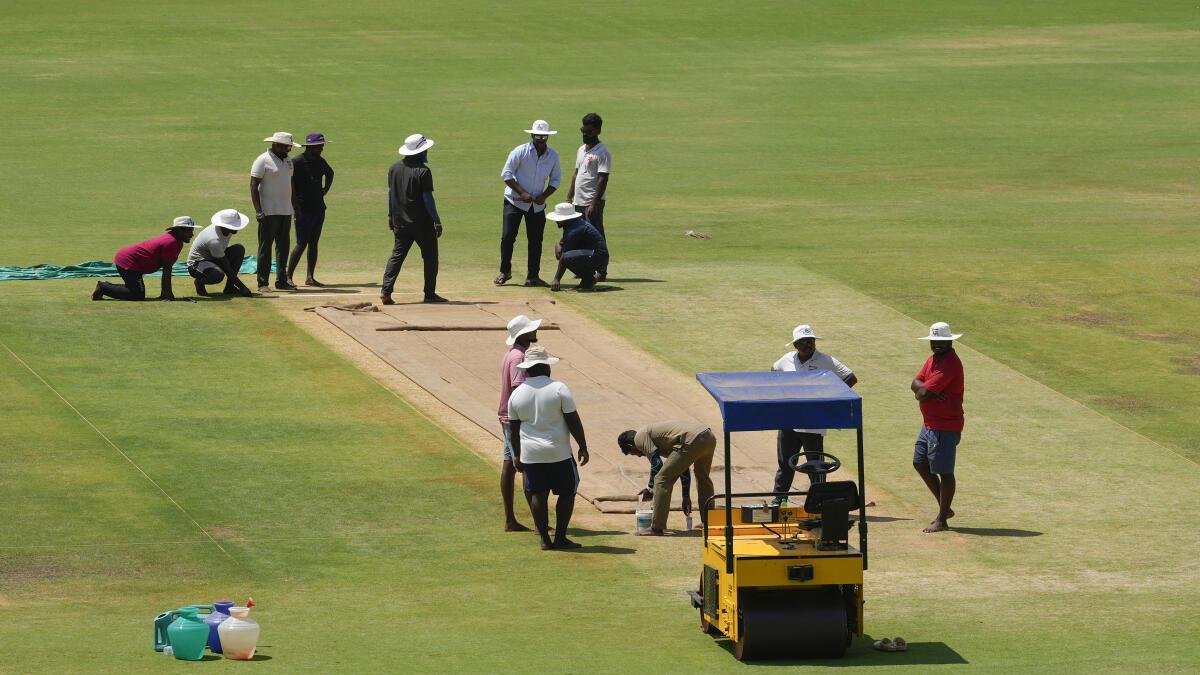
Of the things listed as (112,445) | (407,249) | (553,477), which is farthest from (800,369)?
(407,249)

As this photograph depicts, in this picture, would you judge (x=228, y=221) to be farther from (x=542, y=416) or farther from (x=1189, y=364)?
(x=1189, y=364)

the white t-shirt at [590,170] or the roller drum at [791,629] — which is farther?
the white t-shirt at [590,170]

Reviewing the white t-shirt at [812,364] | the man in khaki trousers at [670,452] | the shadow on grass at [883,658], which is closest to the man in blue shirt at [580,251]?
the white t-shirt at [812,364]

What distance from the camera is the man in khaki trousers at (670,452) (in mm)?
16703

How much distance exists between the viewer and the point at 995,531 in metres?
17.2

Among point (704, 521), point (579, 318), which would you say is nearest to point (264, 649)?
point (704, 521)

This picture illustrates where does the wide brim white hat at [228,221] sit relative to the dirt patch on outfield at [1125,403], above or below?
above

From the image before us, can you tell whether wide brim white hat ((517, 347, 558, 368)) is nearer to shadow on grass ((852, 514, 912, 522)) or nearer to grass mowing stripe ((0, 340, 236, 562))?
grass mowing stripe ((0, 340, 236, 562))

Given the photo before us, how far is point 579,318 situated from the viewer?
980 inches

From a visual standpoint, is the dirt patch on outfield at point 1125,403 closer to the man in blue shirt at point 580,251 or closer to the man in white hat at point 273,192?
the man in blue shirt at point 580,251

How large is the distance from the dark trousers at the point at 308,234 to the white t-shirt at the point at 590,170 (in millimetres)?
3533

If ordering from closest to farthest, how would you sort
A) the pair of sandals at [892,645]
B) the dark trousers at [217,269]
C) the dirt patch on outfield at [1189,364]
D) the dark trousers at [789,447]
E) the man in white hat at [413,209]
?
the pair of sandals at [892,645] < the dark trousers at [789,447] < the dirt patch on outfield at [1189,364] < the man in white hat at [413,209] < the dark trousers at [217,269]

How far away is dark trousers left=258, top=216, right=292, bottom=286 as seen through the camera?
2569cm

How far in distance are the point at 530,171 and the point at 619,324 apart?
2843mm
